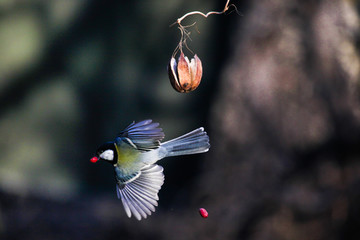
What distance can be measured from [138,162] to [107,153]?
0.27 feet

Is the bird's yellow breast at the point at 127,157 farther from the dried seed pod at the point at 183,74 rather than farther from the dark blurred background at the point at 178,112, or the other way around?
the dark blurred background at the point at 178,112

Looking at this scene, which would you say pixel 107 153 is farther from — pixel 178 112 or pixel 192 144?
pixel 178 112

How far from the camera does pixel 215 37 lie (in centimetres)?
254

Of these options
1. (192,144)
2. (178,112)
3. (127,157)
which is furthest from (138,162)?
(178,112)

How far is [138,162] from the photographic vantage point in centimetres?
119

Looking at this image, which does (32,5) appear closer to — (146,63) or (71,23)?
(71,23)

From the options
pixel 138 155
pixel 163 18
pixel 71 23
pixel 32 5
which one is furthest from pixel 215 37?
pixel 138 155

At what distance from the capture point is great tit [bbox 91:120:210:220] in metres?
1.15

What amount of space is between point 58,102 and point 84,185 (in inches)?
17.4

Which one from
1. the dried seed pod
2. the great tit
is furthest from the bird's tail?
the dried seed pod

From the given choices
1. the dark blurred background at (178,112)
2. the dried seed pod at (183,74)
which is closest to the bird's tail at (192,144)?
the dried seed pod at (183,74)

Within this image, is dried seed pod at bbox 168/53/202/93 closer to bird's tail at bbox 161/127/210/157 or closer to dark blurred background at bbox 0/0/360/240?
bird's tail at bbox 161/127/210/157

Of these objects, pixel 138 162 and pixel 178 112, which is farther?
pixel 178 112

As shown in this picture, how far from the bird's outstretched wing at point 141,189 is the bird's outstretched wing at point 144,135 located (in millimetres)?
55
